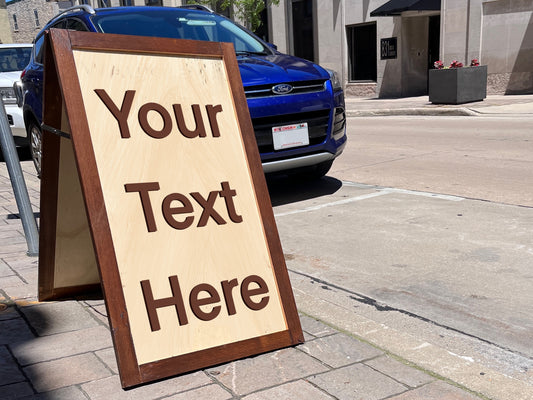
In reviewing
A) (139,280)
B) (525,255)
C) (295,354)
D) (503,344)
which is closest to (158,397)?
(139,280)

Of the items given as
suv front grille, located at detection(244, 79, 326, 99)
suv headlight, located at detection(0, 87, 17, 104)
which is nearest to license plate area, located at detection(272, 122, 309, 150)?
suv front grille, located at detection(244, 79, 326, 99)

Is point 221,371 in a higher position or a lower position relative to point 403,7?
lower

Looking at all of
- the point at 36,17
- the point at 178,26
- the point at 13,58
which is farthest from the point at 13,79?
the point at 36,17

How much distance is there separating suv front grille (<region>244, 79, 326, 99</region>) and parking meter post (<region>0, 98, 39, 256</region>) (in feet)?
6.45

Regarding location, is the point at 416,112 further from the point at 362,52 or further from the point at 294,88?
the point at 294,88

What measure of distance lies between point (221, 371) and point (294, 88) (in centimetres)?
344

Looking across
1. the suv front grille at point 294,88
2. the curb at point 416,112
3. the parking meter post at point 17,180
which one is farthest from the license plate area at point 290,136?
the curb at point 416,112

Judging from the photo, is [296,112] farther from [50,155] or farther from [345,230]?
[50,155]

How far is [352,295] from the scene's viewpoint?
3.40 meters

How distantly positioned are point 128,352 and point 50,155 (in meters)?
1.12

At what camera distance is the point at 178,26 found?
6.14m

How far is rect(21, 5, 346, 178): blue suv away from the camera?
533 centimetres

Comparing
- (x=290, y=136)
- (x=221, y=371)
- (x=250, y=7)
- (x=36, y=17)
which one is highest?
(x=36, y=17)

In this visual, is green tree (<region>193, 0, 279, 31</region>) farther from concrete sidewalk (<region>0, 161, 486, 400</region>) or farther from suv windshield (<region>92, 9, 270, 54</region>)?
concrete sidewalk (<region>0, 161, 486, 400</region>)
